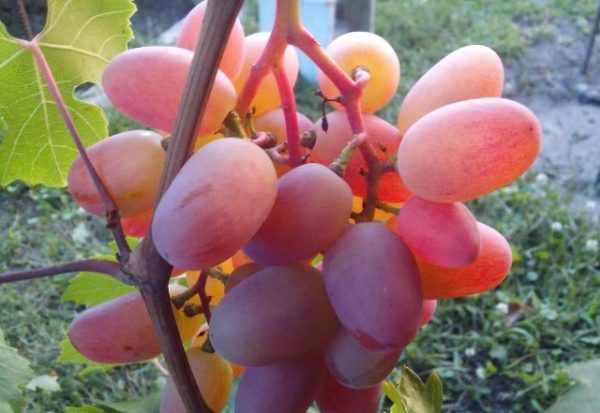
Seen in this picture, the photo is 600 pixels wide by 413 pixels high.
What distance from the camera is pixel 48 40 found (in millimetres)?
484

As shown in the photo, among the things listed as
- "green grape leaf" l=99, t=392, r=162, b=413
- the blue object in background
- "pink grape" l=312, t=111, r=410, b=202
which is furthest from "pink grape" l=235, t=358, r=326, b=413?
the blue object in background

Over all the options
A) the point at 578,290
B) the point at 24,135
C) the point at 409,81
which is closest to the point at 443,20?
the point at 409,81

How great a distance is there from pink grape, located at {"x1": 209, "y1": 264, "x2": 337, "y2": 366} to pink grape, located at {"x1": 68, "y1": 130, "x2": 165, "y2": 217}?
0.08 metres

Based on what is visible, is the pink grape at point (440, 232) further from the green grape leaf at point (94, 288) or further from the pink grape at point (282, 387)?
the green grape leaf at point (94, 288)

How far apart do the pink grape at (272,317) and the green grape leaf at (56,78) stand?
235 mm

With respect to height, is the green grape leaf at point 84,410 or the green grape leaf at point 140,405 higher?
the green grape leaf at point 84,410

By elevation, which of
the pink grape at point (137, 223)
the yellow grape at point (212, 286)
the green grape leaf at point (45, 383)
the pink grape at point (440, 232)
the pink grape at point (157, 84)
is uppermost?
the pink grape at point (157, 84)

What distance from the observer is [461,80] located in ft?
1.24

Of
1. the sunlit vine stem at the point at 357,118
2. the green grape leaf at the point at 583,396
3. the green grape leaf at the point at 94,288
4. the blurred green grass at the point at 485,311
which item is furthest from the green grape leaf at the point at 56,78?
the blurred green grass at the point at 485,311

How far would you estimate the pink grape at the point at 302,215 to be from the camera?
33cm

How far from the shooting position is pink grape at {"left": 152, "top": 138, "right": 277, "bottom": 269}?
12.0 inches

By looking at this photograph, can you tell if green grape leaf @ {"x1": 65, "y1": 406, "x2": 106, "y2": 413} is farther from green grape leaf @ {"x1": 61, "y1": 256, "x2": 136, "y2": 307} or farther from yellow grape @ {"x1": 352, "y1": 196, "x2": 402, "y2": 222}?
yellow grape @ {"x1": 352, "y1": 196, "x2": 402, "y2": 222}

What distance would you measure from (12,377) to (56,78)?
0.72 ft

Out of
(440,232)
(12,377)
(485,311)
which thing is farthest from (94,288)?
(485,311)
